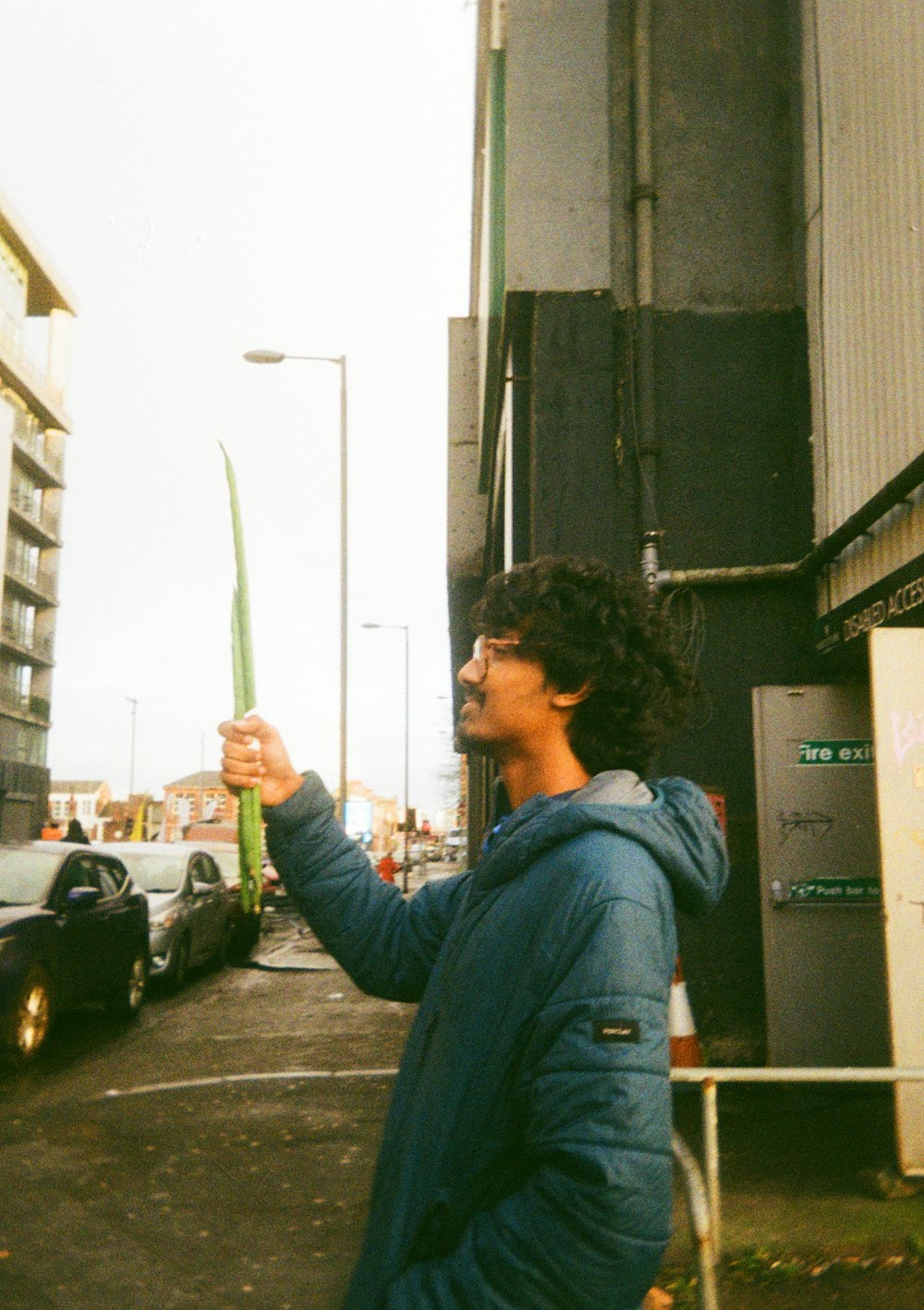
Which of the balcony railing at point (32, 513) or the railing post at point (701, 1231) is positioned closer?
the railing post at point (701, 1231)

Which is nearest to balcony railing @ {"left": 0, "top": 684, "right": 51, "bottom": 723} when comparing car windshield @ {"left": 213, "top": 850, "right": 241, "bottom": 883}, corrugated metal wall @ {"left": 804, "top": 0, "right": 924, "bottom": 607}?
car windshield @ {"left": 213, "top": 850, "right": 241, "bottom": 883}

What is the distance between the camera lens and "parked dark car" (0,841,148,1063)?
27.9 ft

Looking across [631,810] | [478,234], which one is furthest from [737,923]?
[478,234]

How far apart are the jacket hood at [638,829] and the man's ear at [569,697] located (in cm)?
19

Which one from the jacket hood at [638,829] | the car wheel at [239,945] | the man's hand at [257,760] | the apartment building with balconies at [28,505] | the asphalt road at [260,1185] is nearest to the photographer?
the jacket hood at [638,829]

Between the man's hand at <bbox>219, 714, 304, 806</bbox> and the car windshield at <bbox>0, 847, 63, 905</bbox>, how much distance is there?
26.6 ft

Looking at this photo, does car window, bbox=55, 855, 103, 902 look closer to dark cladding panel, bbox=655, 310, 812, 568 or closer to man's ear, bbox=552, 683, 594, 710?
dark cladding panel, bbox=655, 310, 812, 568

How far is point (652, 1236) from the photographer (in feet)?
4.42

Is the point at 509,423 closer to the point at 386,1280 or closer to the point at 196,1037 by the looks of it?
the point at 196,1037

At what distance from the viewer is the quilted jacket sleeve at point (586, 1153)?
1.31m

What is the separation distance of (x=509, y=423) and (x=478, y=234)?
32.2ft

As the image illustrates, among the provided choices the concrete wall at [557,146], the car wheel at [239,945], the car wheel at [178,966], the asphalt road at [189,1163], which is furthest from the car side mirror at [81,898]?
the car wheel at [239,945]

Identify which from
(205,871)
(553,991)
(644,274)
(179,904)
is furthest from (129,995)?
(553,991)

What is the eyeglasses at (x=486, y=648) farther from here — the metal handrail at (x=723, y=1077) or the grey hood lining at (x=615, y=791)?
the metal handrail at (x=723, y=1077)
